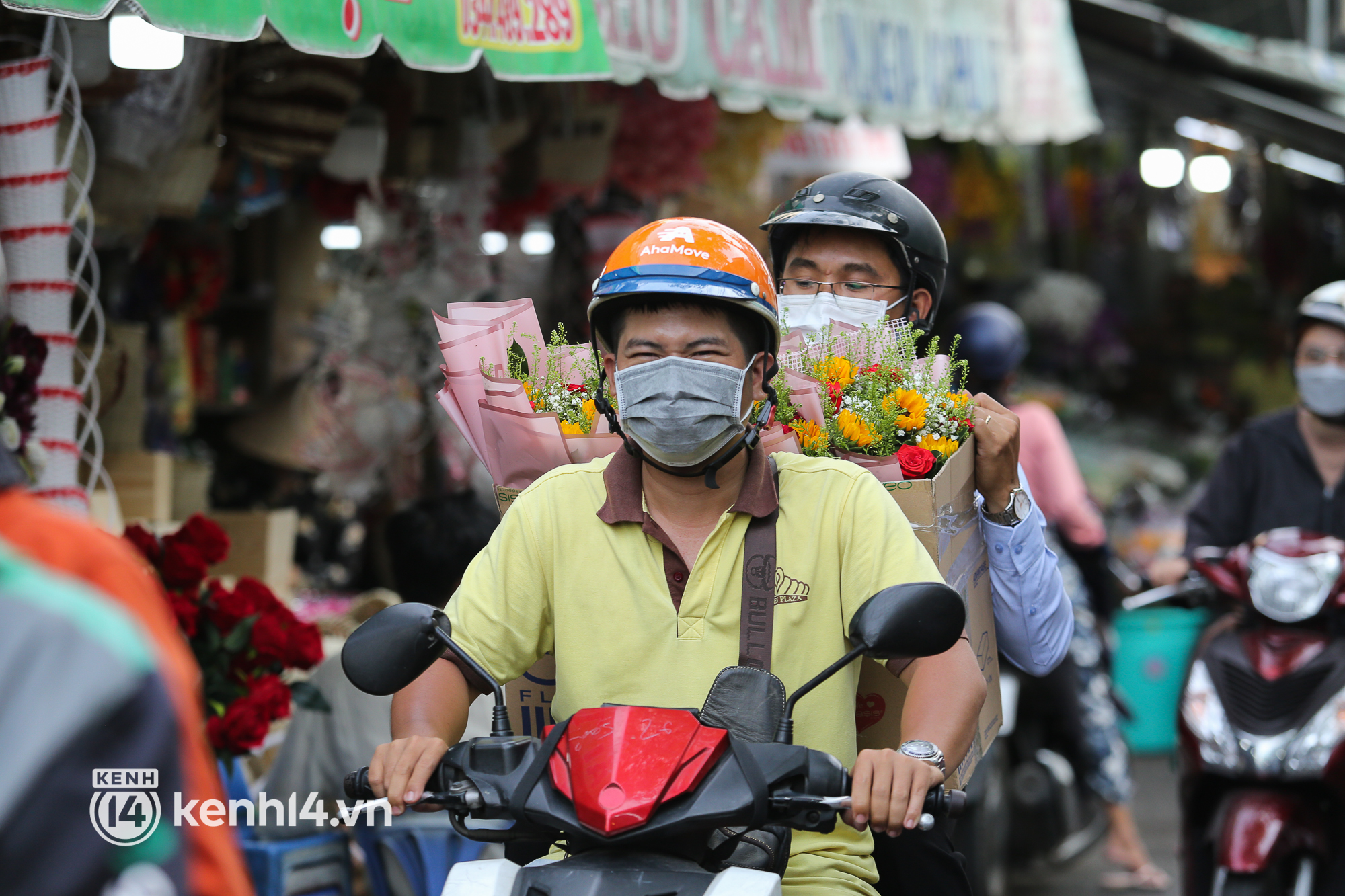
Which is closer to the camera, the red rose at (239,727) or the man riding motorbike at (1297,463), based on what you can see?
the red rose at (239,727)

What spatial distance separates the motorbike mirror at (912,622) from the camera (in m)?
Answer: 2.00

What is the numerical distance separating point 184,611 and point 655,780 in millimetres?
2202

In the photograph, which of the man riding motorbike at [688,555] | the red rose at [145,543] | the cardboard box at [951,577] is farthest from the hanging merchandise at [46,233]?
the cardboard box at [951,577]

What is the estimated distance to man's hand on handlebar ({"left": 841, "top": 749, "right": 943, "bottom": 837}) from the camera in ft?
6.42

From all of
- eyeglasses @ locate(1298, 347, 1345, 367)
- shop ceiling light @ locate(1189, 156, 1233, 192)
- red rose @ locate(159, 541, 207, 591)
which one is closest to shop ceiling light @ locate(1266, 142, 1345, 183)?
shop ceiling light @ locate(1189, 156, 1233, 192)

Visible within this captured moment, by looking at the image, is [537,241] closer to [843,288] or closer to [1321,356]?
[1321,356]

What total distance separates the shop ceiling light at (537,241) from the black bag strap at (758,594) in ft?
16.2

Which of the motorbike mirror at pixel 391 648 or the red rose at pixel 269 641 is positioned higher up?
the motorbike mirror at pixel 391 648

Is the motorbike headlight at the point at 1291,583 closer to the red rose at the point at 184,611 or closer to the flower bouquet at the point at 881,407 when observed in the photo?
the flower bouquet at the point at 881,407

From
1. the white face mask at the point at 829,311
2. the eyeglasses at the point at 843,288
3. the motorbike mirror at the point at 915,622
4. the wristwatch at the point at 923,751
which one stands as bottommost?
the wristwatch at the point at 923,751

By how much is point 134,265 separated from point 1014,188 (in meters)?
6.02

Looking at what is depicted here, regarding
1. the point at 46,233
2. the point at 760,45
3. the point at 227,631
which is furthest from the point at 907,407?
the point at 760,45

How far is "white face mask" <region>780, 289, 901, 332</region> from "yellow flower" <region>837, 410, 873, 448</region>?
37cm

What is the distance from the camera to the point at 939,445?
2.71 meters
